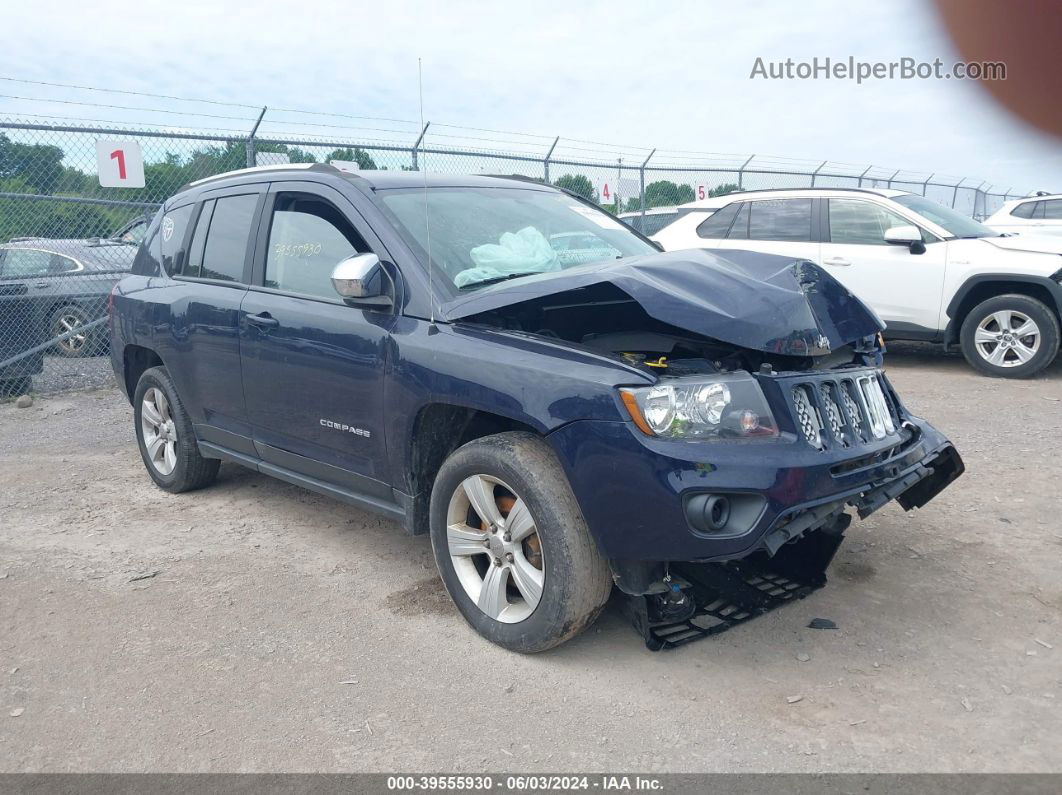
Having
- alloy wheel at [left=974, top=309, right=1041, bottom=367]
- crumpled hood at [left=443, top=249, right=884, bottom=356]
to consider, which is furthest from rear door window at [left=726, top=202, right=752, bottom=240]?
crumpled hood at [left=443, top=249, right=884, bottom=356]

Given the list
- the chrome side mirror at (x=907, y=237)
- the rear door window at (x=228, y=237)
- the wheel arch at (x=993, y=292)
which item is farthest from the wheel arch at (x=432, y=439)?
the wheel arch at (x=993, y=292)

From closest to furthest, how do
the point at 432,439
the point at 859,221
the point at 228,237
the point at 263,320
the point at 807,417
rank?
the point at 807,417
the point at 432,439
the point at 263,320
the point at 228,237
the point at 859,221

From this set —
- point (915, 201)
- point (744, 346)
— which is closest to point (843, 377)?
point (744, 346)

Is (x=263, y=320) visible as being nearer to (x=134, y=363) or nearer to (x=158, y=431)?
(x=158, y=431)

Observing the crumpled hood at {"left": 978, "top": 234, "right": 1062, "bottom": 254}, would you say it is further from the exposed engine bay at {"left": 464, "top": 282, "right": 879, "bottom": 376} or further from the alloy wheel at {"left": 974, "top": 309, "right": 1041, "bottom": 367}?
the exposed engine bay at {"left": 464, "top": 282, "right": 879, "bottom": 376}

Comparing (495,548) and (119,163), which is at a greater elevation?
(119,163)

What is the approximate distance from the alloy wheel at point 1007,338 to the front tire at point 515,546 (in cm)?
646

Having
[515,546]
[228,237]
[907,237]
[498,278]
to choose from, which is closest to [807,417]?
[515,546]

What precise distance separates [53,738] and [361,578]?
1505 millimetres

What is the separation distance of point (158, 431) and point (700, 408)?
391 cm

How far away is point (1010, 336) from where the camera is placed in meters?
8.05

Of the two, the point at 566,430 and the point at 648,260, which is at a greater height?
the point at 648,260

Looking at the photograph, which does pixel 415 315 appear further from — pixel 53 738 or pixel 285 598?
pixel 53 738

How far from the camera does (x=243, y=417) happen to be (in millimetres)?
4602
